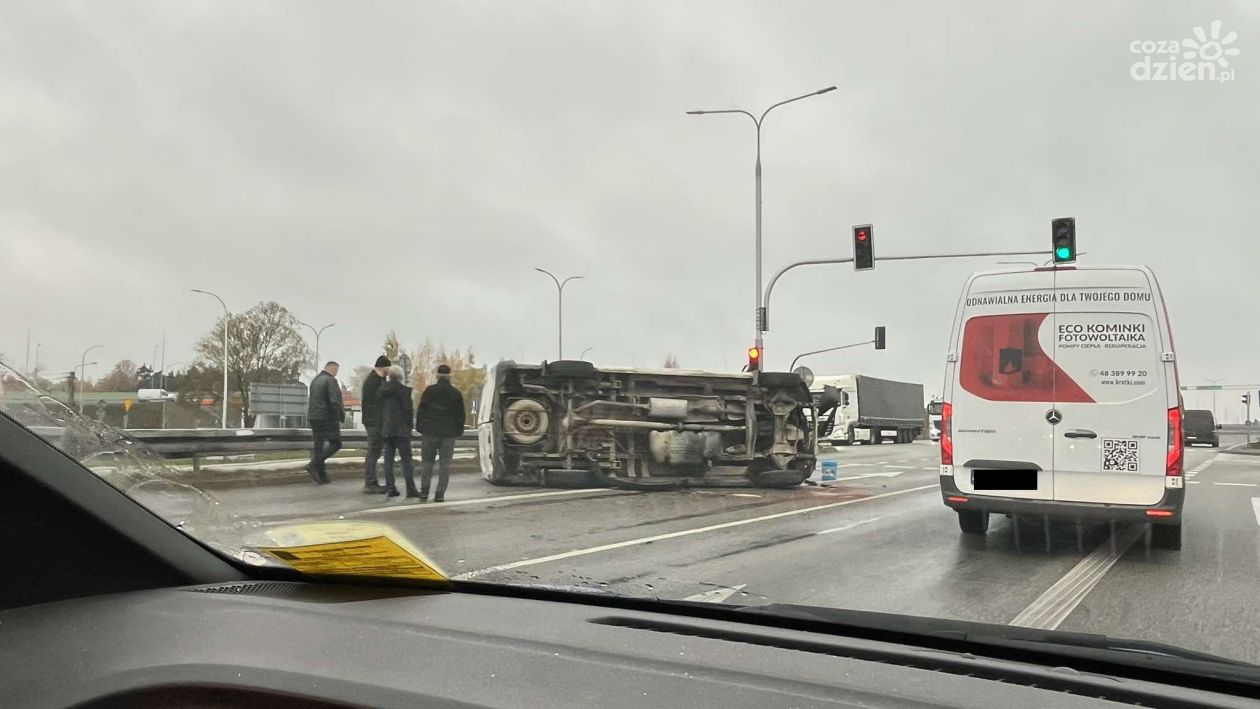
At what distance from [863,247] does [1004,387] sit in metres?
1.13

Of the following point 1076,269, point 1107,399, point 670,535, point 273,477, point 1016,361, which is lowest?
point 670,535

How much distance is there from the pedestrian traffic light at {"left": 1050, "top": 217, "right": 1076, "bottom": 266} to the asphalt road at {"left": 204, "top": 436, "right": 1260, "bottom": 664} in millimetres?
1007

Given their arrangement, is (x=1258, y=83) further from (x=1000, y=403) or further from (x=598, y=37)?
(x=598, y=37)

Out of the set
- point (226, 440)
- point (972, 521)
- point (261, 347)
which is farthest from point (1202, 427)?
point (226, 440)

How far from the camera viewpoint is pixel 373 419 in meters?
3.15

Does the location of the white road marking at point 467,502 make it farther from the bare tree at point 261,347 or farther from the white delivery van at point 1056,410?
the white delivery van at point 1056,410

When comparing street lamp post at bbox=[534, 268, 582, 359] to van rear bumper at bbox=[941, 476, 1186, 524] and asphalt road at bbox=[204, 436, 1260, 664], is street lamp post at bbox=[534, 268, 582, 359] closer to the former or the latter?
asphalt road at bbox=[204, 436, 1260, 664]

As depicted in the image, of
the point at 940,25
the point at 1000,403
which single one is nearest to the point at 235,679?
the point at 940,25

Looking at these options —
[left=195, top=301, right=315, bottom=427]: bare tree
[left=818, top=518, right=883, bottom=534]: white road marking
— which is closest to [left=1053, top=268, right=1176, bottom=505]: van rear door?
[left=818, top=518, right=883, bottom=534]: white road marking

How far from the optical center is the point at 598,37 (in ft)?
9.01

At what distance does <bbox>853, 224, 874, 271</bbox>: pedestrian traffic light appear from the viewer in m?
2.59

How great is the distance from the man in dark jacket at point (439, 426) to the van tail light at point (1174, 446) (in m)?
2.58

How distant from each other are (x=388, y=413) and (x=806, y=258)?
1589 mm

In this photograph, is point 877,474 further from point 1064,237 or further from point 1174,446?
point 1064,237
